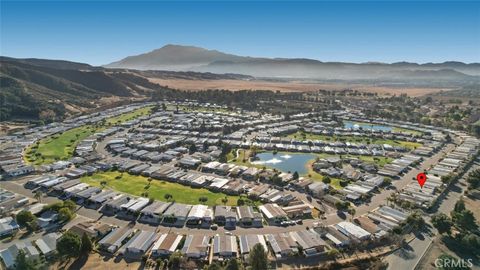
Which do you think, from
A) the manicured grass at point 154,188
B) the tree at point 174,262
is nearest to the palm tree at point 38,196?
the manicured grass at point 154,188

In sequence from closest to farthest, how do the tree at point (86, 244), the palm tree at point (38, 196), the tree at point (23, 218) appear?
the tree at point (86, 244) < the tree at point (23, 218) < the palm tree at point (38, 196)

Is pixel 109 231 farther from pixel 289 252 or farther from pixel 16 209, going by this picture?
pixel 289 252

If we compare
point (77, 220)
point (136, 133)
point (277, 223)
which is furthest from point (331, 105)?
point (77, 220)

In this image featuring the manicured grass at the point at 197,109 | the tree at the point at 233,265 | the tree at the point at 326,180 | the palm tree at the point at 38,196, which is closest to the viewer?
the tree at the point at 233,265

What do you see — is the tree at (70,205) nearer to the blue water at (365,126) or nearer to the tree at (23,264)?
the tree at (23,264)

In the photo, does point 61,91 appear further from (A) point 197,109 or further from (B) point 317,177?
(B) point 317,177

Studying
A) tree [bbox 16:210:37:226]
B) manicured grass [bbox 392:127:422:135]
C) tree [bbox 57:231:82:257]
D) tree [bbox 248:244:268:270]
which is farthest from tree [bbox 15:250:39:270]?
manicured grass [bbox 392:127:422:135]
